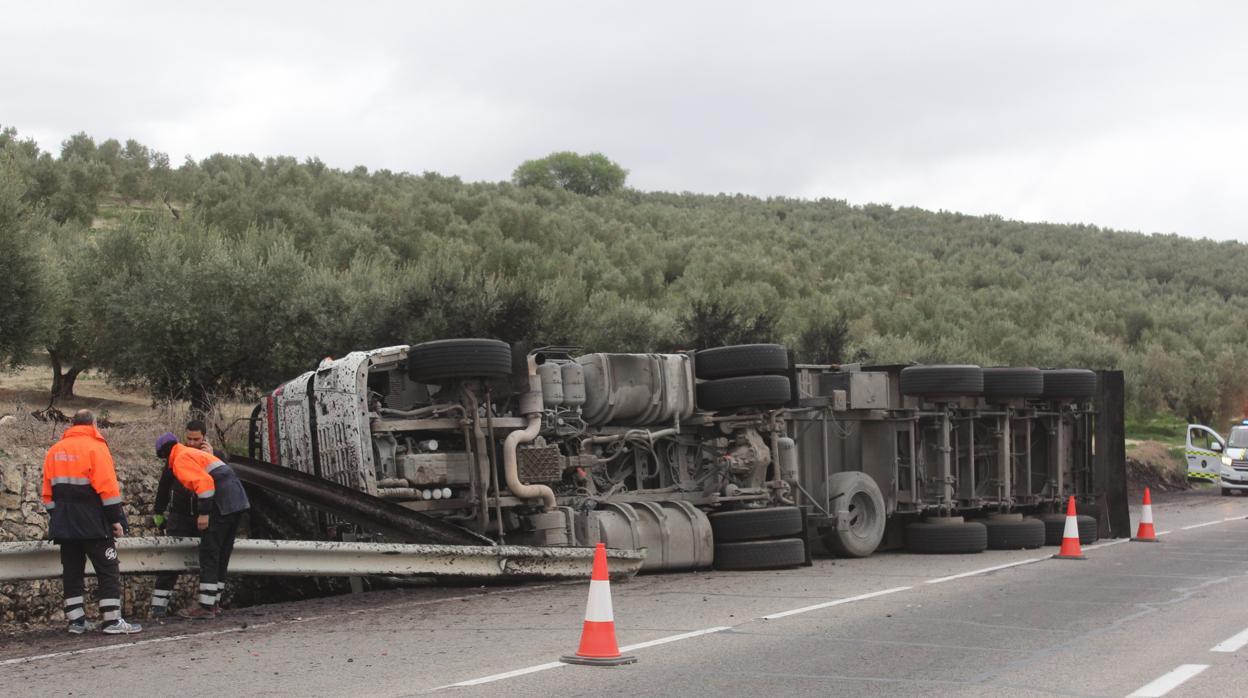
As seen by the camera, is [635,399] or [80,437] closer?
[80,437]

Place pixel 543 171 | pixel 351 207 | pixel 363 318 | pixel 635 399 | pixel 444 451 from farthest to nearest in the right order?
pixel 543 171 < pixel 351 207 < pixel 363 318 < pixel 635 399 < pixel 444 451

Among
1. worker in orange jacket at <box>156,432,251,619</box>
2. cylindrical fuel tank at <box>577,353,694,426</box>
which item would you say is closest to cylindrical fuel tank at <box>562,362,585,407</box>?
cylindrical fuel tank at <box>577,353,694,426</box>

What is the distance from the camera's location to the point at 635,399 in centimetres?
1405

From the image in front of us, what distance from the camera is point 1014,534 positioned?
57.9 ft

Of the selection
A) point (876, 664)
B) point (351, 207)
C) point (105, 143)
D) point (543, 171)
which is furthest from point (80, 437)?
point (543, 171)

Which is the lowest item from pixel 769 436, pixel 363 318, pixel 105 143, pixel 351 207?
pixel 769 436

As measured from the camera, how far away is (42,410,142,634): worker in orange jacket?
29.5 ft

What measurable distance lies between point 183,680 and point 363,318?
53.9 feet

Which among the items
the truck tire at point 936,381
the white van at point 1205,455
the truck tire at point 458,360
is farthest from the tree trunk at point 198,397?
the white van at point 1205,455

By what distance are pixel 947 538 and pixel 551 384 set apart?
6532mm

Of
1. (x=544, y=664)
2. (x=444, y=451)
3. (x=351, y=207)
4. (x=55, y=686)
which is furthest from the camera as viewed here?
(x=351, y=207)

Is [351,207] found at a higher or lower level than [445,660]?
higher

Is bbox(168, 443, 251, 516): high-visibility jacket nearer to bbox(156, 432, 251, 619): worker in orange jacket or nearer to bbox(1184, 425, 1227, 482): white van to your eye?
bbox(156, 432, 251, 619): worker in orange jacket

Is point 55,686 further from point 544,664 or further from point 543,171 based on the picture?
point 543,171
